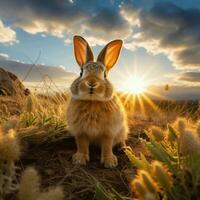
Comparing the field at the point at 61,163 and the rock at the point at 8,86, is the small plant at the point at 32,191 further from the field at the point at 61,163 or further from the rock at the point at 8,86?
the rock at the point at 8,86

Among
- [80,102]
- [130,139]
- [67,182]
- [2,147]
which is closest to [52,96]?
[130,139]

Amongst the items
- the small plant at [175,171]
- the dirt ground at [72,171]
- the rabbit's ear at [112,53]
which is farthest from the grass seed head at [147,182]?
the rabbit's ear at [112,53]

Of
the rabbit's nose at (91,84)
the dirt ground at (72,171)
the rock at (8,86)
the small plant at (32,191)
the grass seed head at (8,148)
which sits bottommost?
the dirt ground at (72,171)

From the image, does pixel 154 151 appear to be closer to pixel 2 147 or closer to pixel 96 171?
pixel 2 147

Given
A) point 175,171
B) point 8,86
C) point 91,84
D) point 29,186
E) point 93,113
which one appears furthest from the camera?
point 8,86

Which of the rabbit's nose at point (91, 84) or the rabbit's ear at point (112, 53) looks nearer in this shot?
the rabbit's nose at point (91, 84)

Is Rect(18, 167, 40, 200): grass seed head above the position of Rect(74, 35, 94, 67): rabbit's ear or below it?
below

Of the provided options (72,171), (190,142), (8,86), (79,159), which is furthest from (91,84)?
(8,86)

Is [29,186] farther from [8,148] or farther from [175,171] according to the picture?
[175,171]

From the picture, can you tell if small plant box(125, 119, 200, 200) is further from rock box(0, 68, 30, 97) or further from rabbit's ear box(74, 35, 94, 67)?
rock box(0, 68, 30, 97)

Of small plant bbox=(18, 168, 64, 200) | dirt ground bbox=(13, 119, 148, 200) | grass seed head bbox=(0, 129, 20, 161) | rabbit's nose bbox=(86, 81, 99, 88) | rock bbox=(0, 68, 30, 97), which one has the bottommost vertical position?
dirt ground bbox=(13, 119, 148, 200)

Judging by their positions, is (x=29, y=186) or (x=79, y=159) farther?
(x=79, y=159)

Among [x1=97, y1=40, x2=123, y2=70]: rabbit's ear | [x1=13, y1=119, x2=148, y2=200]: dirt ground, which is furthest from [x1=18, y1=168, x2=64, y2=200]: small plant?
[x1=97, y1=40, x2=123, y2=70]: rabbit's ear
